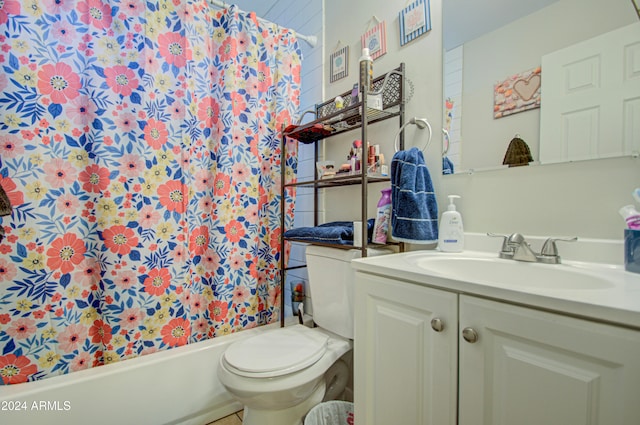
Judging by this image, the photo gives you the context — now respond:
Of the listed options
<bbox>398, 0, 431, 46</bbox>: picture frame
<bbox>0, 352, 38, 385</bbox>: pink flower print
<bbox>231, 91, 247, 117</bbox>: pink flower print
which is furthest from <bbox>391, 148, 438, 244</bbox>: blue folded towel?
<bbox>0, 352, 38, 385</bbox>: pink flower print

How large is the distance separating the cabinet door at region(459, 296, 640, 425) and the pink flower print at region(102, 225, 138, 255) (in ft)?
4.29

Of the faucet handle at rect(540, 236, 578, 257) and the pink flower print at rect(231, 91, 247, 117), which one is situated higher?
the pink flower print at rect(231, 91, 247, 117)

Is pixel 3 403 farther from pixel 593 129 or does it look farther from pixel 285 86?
pixel 593 129

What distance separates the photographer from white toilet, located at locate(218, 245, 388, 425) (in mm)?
929

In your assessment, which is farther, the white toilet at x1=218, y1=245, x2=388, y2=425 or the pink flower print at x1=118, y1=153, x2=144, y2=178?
the pink flower print at x1=118, y1=153, x2=144, y2=178

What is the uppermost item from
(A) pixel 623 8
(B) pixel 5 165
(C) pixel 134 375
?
(A) pixel 623 8

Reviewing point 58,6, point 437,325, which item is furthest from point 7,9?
point 437,325

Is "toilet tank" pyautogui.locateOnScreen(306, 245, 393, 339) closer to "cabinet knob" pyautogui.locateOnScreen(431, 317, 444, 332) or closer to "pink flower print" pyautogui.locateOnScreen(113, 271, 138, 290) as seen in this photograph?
"cabinet knob" pyautogui.locateOnScreen(431, 317, 444, 332)

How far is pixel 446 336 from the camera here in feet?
2.03

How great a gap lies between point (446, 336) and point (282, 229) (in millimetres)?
1055

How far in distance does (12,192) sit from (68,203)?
0.53 ft

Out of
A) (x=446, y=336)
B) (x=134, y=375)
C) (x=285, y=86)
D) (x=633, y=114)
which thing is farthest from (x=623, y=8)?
(x=134, y=375)

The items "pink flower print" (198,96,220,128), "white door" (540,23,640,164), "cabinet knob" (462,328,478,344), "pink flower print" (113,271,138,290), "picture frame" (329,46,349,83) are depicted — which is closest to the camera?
Result: "cabinet knob" (462,328,478,344)

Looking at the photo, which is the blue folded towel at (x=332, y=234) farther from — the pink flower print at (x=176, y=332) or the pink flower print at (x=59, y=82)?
the pink flower print at (x=59, y=82)
